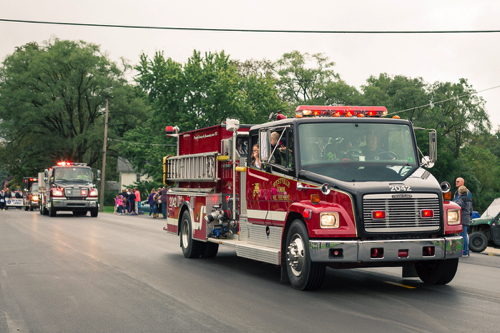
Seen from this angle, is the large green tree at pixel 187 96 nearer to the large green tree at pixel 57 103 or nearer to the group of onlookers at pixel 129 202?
the group of onlookers at pixel 129 202

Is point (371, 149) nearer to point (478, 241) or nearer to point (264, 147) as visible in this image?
point (264, 147)

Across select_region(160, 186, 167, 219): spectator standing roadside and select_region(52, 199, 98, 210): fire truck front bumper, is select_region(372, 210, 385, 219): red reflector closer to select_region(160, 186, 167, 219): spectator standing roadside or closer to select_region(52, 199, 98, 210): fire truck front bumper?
select_region(160, 186, 167, 219): spectator standing roadside

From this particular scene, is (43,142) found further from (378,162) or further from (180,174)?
(378,162)

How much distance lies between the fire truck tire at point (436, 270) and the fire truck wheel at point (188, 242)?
17.2ft

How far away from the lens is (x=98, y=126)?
62.5 m

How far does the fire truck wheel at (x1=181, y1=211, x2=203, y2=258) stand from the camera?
13.5m

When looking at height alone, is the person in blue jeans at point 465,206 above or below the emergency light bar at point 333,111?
below

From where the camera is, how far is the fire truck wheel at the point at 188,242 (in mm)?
13529

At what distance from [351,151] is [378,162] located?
0.44m

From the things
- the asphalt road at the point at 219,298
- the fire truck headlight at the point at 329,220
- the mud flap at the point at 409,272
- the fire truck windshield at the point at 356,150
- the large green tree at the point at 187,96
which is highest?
the large green tree at the point at 187,96

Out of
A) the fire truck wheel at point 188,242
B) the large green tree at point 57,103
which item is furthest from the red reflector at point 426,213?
the large green tree at point 57,103

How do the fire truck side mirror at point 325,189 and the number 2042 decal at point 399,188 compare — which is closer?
the number 2042 decal at point 399,188

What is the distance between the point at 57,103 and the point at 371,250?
56068mm

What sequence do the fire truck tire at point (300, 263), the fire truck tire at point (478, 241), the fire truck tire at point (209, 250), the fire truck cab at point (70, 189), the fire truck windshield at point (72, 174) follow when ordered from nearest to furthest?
the fire truck tire at point (300, 263)
the fire truck tire at point (209, 250)
the fire truck tire at point (478, 241)
the fire truck cab at point (70, 189)
the fire truck windshield at point (72, 174)
